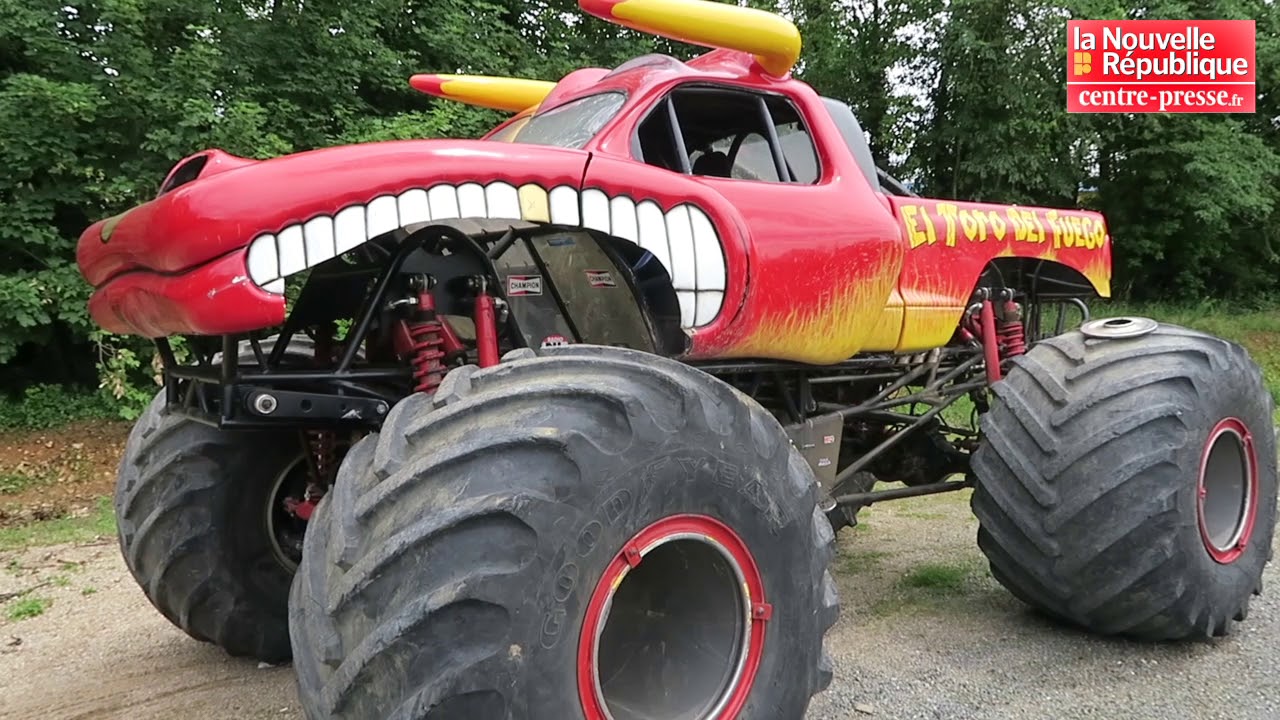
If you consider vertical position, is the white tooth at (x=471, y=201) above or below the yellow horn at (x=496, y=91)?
below

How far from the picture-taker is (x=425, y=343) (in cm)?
300

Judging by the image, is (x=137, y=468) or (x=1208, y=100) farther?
(x=1208, y=100)

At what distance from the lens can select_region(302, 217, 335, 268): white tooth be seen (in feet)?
8.01

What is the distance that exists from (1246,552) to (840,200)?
2.34 m

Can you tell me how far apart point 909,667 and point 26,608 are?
4.26 metres

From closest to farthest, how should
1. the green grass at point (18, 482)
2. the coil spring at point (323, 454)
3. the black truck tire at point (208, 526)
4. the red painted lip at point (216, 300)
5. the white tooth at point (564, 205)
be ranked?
the red painted lip at point (216, 300) < the white tooth at point (564, 205) < the black truck tire at point (208, 526) < the coil spring at point (323, 454) < the green grass at point (18, 482)

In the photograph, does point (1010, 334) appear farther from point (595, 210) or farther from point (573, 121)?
point (595, 210)

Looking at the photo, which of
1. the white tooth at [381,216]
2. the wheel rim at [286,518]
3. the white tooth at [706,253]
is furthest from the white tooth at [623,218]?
the wheel rim at [286,518]

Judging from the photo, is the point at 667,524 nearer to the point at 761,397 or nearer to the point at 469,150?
the point at 469,150

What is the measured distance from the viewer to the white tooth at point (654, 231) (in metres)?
3.08

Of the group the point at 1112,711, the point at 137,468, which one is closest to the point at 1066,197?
the point at 1112,711

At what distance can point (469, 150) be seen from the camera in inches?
107

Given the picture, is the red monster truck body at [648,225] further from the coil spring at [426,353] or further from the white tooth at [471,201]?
the coil spring at [426,353]

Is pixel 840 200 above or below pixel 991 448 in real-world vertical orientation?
above
